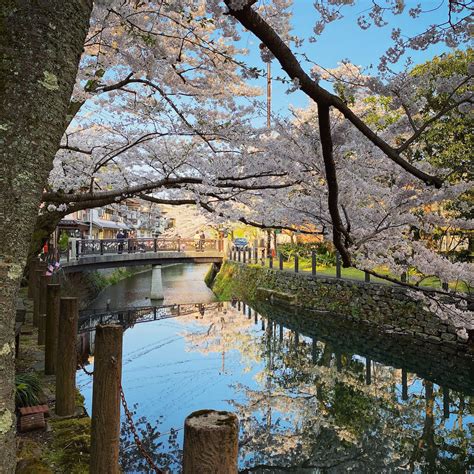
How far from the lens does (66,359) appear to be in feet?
13.1

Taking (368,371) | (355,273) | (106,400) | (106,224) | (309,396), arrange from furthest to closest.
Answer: (106,224) → (355,273) → (368,371) → (309,396) → (106,400)

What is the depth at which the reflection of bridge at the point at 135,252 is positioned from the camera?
17.3 metres

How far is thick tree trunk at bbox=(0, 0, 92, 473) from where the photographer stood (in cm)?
103

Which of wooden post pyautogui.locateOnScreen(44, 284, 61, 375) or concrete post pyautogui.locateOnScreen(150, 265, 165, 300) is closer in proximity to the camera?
wooden post pyautogui.locateOnScreen(44, 284, 61, 375)

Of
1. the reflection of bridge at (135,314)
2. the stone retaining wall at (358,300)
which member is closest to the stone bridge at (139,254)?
the reflection of bridge at (135,314)

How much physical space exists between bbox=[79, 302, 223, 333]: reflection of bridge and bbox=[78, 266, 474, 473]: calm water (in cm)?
217

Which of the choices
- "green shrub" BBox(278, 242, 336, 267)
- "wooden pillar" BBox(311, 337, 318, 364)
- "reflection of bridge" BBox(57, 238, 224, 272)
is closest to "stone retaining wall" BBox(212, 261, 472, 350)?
"wooden pillar" BBox(311, 337, 318, 364)

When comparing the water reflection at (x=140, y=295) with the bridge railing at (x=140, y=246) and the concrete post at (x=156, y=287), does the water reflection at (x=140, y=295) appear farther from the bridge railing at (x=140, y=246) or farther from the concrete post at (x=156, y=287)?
the bridge railing at (x=140, y=246)

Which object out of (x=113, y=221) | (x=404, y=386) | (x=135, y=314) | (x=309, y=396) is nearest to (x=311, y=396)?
(x=309, y=396)

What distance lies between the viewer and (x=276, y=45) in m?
1.80

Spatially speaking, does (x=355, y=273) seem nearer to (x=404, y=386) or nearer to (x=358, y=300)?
(x=358, y=300)

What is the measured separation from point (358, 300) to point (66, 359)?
1021 centimetres

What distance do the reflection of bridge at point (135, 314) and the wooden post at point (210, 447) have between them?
12.6 meters

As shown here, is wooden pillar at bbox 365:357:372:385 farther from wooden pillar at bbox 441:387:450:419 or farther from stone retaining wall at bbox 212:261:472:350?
stone retaining wall at bbox 212:261:472:350
